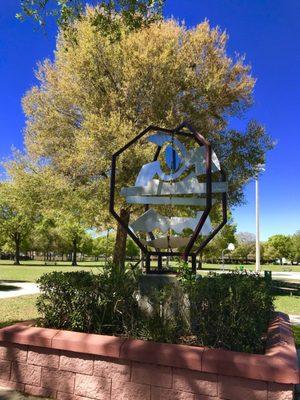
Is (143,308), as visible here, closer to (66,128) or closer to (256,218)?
(66,128)

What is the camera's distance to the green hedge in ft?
15.0

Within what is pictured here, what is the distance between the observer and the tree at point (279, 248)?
9512cm

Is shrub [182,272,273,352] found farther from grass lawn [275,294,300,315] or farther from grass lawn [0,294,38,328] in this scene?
grass lawn [275,294,300,315]

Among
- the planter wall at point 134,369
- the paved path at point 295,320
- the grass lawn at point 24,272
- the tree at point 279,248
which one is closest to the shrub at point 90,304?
the planter wall at point 134,369

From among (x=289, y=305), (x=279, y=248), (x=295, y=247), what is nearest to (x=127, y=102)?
(x=289, y=305)

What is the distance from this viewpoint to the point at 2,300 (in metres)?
13.3

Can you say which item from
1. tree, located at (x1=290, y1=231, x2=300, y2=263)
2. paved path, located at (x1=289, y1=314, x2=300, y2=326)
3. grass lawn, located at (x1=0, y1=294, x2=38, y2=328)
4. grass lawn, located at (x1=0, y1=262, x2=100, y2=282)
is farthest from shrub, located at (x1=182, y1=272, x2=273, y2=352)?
tree, located at (x1=290, y1=231, x2=300, y2=263)

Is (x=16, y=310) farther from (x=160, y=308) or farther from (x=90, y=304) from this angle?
(x=160, y=308)

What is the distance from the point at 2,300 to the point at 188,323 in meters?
10.0

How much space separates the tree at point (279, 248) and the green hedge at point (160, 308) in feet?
313

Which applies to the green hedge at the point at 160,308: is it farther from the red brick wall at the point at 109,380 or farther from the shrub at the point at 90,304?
the red brick wall at the point at 109,380

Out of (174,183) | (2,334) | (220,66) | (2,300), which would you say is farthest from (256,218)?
(2,334)

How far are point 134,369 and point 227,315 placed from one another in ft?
4.05

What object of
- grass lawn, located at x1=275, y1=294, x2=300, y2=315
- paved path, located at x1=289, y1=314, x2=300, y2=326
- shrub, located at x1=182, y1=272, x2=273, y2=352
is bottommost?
grass lawn, located at x1=275, y1=294, x2=300, y2=315
